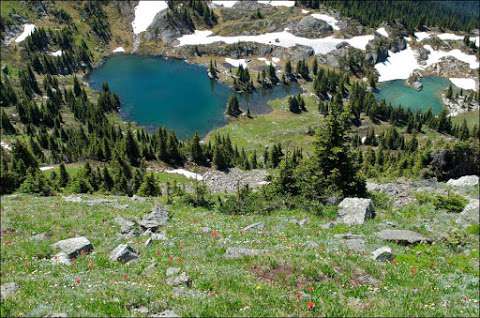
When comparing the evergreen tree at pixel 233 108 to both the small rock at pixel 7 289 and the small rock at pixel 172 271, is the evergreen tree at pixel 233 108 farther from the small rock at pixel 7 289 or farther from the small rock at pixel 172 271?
the small rock at pixel 7 289

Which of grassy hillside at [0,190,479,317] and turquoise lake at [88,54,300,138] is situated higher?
grassy hillside at [0,190,479,317]

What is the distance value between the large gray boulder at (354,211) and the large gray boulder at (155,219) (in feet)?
41.7

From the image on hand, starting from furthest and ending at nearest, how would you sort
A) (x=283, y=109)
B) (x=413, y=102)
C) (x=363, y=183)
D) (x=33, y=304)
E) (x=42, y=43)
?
(x=42, y=43) < (x=413, y=102) < (x=283, y=109) < (x=363, y=183) < (x=33, y=304)

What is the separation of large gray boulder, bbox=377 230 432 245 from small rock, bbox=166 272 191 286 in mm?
13187


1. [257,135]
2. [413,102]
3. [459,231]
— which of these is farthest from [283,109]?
[459,231]

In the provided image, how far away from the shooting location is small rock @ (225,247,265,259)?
19141 mm

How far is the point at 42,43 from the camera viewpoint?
639ft

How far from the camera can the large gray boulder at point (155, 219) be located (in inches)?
1114

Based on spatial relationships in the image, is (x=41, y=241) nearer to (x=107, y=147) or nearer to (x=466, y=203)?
(x=466, y=203)

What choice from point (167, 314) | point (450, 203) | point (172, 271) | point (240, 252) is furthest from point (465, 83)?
point (167, 314)

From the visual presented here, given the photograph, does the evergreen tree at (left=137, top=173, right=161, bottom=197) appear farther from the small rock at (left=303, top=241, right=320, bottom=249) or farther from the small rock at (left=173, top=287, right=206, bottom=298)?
the small rock at (left=173, top=287, right=206, bottom=298)

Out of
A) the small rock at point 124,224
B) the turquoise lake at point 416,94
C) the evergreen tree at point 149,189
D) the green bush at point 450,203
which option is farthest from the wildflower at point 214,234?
the turquoise lake at point 416,94

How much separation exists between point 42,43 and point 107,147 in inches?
4754

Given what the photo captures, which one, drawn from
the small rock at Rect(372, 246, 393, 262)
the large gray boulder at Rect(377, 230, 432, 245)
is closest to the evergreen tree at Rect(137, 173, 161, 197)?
the large gray boulder at Rect(377, 230, 432, 245)
